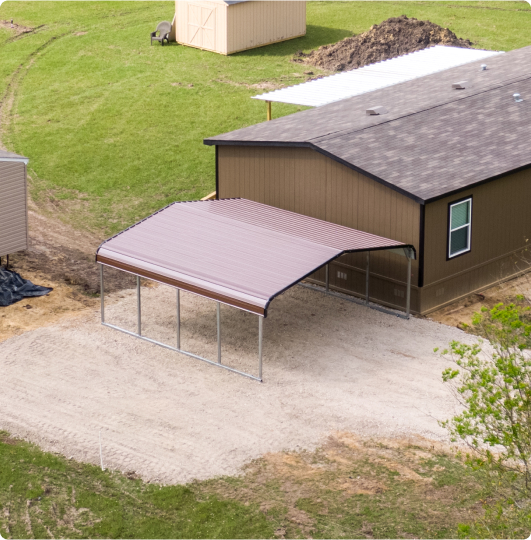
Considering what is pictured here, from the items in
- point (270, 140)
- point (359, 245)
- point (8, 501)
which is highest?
point (270, 140)

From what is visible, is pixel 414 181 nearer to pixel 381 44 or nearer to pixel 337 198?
pixel 337 198

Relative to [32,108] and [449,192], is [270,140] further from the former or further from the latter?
[32,108]

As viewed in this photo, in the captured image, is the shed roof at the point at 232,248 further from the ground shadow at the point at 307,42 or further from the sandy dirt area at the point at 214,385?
the ground shadow at the point at 307,42

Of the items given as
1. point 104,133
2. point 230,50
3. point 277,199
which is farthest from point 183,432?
point 230,50

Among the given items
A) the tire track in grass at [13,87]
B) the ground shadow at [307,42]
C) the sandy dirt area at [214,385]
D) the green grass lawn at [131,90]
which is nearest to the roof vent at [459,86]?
the sandy dirt area at [214,385]

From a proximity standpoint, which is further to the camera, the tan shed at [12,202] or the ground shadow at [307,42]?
the ground shadow at [307,42]

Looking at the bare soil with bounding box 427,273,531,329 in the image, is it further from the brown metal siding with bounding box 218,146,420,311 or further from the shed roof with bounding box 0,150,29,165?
the shed roof with bounding box 0,150,29,165
